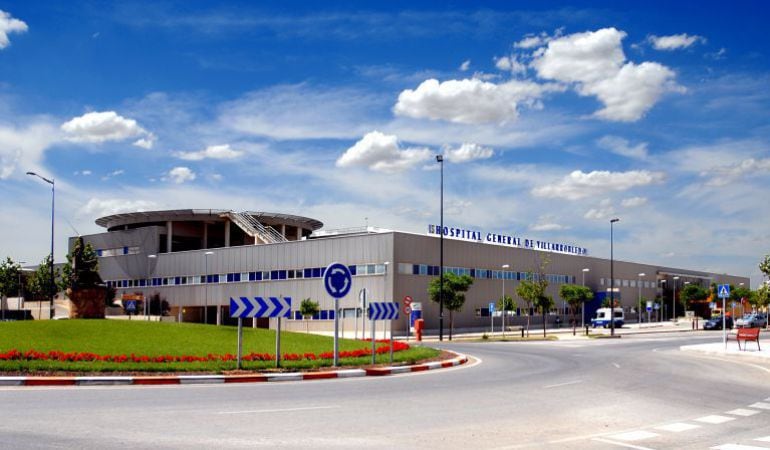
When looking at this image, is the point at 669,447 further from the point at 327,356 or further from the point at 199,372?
the point at 327,356

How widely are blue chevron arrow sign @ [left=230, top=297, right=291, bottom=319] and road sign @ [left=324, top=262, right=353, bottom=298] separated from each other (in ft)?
4.57

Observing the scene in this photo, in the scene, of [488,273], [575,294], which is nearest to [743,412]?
[488,273]

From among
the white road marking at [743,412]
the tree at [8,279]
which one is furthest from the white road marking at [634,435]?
the tree at [8,279]

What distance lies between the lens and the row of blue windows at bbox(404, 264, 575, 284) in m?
65.9

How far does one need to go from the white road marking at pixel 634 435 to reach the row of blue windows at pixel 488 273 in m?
53.2

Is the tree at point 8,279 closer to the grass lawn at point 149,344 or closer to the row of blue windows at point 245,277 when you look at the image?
the row of blue windows at point 245,277

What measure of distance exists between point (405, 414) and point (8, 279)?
92504mm

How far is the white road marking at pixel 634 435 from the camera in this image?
11.0 metres

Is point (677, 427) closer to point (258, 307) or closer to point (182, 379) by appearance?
point (182, 379)

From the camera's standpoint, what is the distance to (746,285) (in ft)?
461

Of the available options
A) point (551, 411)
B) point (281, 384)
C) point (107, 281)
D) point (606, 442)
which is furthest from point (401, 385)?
point (107, 281)

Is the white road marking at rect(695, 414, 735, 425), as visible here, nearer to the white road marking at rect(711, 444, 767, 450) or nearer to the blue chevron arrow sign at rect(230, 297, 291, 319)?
the white road marking at rect(711, 444, 767, 450)

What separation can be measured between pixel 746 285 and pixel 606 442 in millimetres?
145942

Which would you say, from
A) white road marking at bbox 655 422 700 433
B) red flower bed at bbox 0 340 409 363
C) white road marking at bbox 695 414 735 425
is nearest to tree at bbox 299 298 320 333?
red flower bed at bbox 0 340 409 363
